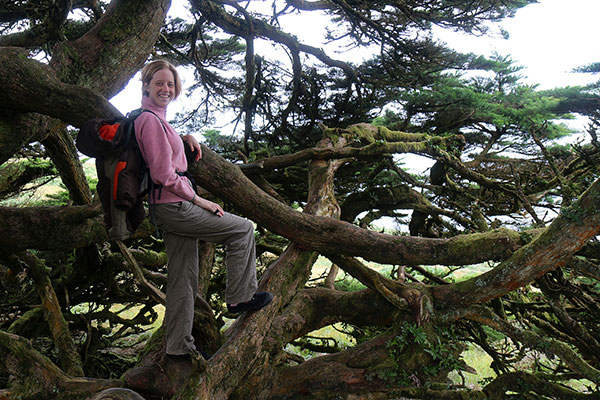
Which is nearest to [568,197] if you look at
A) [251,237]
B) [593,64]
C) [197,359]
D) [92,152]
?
[593,64]

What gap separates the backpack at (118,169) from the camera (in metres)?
2.12

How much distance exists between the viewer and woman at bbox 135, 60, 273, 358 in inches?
84.0

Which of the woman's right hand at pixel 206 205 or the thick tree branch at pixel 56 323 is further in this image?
the thick tree branch at pixel 56 323

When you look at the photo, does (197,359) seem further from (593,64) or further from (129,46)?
(593,64)

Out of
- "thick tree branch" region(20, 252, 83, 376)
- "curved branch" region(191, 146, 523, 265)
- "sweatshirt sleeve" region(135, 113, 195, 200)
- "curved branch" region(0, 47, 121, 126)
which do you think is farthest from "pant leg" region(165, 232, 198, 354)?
"thick tree branch" region(20, 252, 83, 376)

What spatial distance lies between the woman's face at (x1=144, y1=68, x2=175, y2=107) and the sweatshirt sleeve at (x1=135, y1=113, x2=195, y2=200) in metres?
0.19

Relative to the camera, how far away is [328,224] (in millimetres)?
3275

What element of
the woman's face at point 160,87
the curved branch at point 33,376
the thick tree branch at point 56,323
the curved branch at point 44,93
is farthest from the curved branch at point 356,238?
the thick tree branch at point 56,323

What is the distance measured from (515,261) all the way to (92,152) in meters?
→ 3.00

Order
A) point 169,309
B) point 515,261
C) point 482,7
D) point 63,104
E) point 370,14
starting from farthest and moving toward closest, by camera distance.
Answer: point 370,14
point 482,7
point 515,261
point 63,104
point 169,309

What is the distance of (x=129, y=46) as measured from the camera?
11.9 feet

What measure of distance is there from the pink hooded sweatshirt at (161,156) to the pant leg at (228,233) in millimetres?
68

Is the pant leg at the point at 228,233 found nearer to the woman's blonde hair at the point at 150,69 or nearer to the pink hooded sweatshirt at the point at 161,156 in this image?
the pink hooded sweatshirt at the point at 161,156

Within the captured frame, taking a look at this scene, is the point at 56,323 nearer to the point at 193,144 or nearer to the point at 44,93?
the point at 44,93
